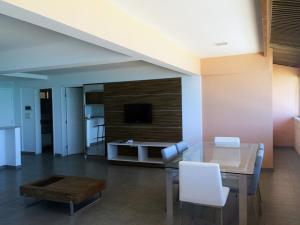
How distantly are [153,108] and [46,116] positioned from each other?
396 cm

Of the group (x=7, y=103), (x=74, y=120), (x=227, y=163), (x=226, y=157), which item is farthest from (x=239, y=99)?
(x=7, y=103)

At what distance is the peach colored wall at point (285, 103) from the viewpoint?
7613 mm

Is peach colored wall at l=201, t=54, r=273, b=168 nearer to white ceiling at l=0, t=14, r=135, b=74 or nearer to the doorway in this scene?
white ceiling at l=0, t=14, r=135, b=74

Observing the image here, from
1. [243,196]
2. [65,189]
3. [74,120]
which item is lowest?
[65,189]

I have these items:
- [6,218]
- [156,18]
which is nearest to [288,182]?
[156,18]

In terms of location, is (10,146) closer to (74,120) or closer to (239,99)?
(74,120)

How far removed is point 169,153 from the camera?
3.54m

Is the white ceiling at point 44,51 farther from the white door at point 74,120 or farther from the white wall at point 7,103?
the white wall at point 7,103

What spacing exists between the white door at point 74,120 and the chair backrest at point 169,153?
15.6ft

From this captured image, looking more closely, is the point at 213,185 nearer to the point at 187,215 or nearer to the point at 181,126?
the point at 187,215

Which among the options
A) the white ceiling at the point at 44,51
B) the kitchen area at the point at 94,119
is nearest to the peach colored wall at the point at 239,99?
the white ceiling at the point at 44,51

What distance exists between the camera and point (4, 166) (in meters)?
6.15

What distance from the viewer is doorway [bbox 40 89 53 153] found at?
8.06 metres

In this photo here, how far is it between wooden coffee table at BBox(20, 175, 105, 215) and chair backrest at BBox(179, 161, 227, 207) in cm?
149
